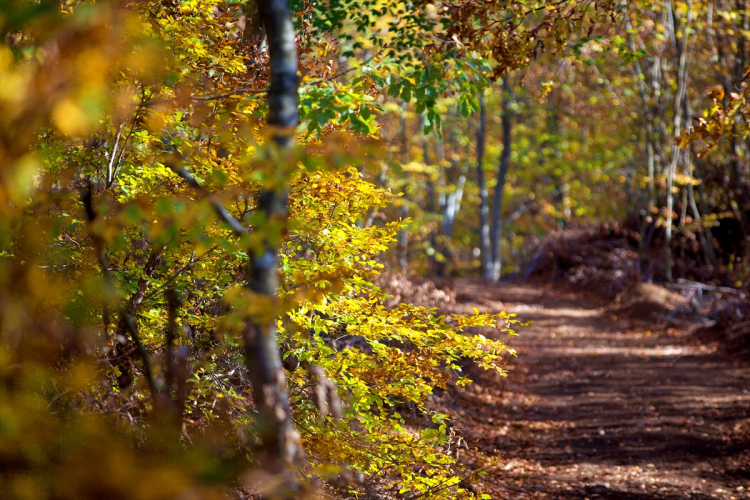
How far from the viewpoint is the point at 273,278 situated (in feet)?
7.75

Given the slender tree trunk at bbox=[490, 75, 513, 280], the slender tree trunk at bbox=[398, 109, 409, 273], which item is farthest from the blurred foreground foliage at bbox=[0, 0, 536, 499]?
the slender tree trunk at bbox=[490, 75, 513, 280]

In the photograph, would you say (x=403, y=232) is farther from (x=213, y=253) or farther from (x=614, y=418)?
(x=213, y=253)

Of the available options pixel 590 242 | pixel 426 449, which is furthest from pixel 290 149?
pixel 590 242

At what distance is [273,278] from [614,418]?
266 inches

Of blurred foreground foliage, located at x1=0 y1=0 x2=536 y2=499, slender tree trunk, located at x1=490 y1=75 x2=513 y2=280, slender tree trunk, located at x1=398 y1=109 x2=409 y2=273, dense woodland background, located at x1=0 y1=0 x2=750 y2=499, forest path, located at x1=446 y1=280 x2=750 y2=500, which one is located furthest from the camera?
slender tree trunk, located at x1=490 y1=75 x2=513 y2=280

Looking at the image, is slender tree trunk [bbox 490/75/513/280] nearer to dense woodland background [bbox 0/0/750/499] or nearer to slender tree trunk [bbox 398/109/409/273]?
slender tree trunk [bbox 398/109/409/273]

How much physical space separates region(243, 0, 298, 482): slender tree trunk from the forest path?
4.20 m

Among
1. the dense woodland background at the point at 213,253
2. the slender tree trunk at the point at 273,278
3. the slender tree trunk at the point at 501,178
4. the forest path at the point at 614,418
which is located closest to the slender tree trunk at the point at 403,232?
the slender tree trunk at the point at 501,178

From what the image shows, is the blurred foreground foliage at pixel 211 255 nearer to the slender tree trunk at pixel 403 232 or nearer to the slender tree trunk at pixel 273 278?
the slender tree trunk at pixel 273 278

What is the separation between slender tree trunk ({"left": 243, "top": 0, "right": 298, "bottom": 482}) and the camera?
220 centimetres

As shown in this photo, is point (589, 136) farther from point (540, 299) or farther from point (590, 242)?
point (540, 299)

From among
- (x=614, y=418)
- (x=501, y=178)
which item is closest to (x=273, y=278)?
(x=614, y=418)

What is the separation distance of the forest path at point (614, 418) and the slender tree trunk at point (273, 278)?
420 centimetres

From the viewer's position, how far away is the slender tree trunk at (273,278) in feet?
7.22
